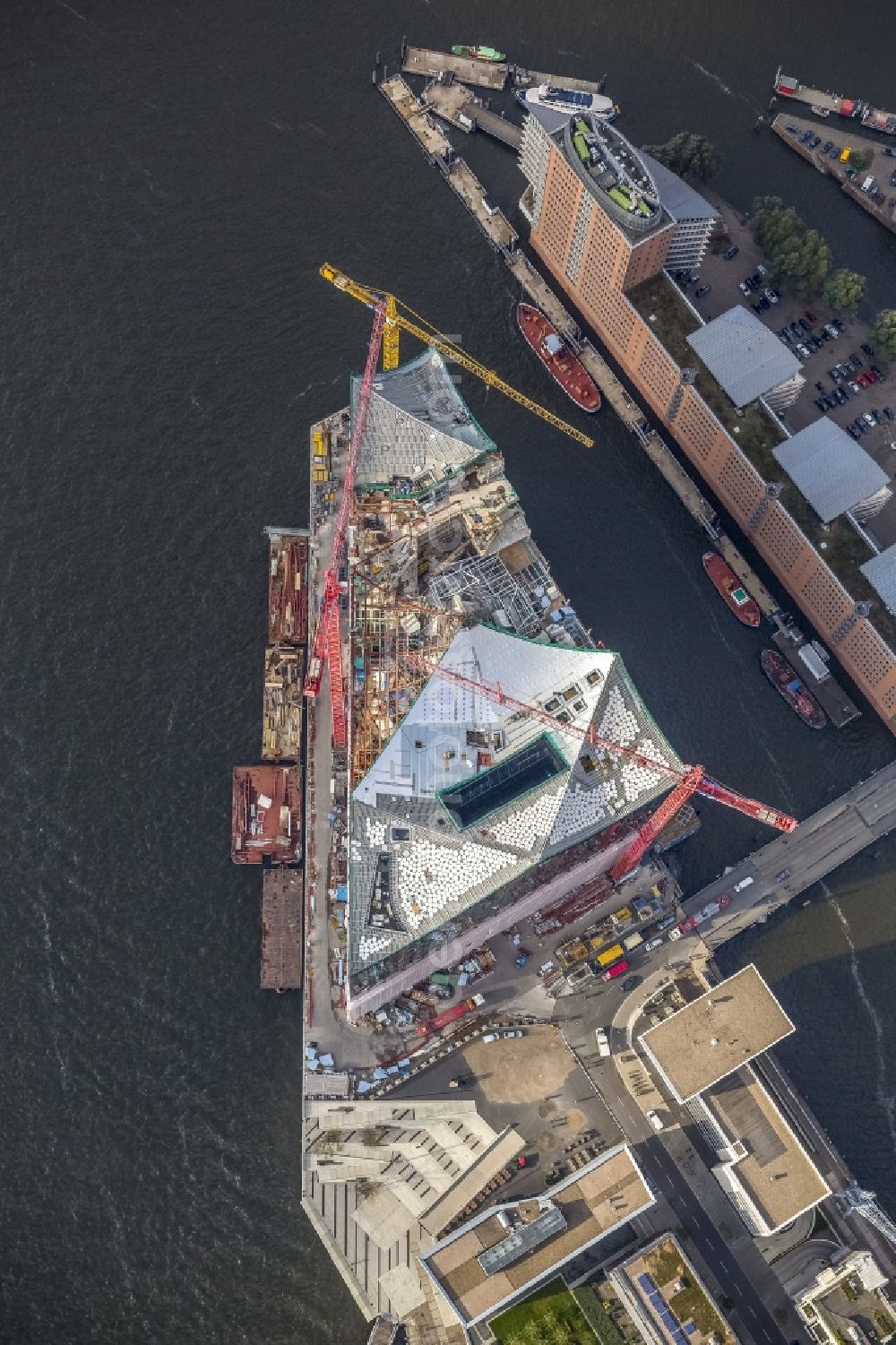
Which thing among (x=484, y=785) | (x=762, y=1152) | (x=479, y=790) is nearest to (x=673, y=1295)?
(x=762, y=1152)

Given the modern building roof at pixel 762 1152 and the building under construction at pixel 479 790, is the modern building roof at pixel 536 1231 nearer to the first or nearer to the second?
the modern building roof at pixel 762 1152

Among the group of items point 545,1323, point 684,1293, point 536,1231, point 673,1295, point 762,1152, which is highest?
point 536,1231

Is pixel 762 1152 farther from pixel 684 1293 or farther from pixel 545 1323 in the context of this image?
pixel 545 1323

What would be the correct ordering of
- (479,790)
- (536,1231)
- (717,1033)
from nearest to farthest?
(536,1231)
(717,1033)
(479,790)

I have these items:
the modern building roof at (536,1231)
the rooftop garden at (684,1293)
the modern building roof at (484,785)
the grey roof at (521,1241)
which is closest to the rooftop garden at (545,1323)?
the modern building roof at (536,1231)

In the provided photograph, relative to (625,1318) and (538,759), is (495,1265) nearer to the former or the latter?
(625,1318)

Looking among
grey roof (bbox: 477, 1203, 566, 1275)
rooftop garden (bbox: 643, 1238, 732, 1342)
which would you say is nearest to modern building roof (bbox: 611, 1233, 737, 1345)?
rooftop garden (bbox: 643, 1238, 732, 1342)
